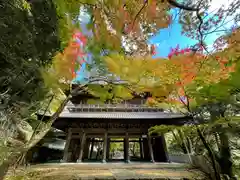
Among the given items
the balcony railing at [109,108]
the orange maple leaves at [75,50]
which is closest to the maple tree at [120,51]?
the orange maple leaves at [75,50]

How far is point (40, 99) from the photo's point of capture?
3.36 metres

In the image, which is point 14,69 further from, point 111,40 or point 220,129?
point 220,129

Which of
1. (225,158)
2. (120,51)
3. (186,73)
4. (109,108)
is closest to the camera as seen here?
(120,51)

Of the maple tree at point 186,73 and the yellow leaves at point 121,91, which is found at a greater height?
the maple tree at point 186,73

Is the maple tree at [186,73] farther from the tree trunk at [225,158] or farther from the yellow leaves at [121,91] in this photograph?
the yellow leaves at [121,91]

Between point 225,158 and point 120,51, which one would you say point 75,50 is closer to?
point 120,51

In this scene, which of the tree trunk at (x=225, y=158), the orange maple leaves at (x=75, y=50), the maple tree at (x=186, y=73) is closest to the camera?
the maple tree at (x=186, y=73)

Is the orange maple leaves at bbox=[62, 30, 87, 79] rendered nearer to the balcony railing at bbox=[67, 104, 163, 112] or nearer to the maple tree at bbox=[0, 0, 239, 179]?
the maple tree at bbox=[0, 0, 239, 179]

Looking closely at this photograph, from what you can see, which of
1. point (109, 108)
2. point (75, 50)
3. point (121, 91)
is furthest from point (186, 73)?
point (109, 108)

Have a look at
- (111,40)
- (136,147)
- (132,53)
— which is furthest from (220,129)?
(136,147)

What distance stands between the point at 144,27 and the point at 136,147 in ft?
71.0

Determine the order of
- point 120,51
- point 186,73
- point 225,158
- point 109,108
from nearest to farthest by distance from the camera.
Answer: point 120,51
point 186,73
point 225,158
point 109,108

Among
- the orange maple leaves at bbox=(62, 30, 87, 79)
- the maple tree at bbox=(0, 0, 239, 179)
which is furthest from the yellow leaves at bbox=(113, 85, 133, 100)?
the orange maple leaves at bbox=(62, 30, 87, 79)

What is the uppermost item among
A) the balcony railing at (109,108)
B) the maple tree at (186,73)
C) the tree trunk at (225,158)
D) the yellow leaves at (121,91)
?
the balcony railing at (109,108)
